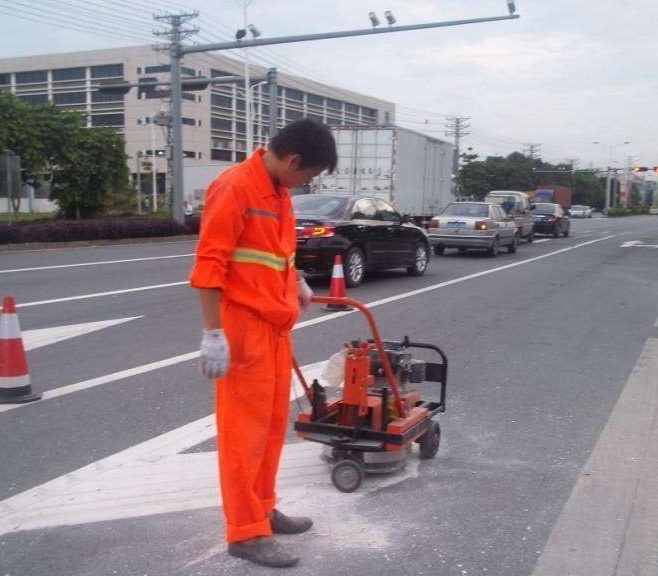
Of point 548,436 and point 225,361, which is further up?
point 225,361

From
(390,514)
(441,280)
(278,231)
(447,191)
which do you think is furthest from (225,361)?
(447,191)

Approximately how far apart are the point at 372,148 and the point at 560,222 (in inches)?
489

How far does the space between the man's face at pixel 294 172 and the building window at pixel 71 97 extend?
3443 inches

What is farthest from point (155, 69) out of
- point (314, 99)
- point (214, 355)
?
point (214, 355)

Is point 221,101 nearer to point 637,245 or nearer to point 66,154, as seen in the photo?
point 66,154

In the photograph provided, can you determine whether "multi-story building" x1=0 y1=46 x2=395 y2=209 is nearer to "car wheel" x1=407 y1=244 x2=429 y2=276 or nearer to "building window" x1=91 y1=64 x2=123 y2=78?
"building window" x1=91 y1=64 x2=123 y2=78

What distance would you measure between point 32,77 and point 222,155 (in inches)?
874

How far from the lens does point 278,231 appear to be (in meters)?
3.58

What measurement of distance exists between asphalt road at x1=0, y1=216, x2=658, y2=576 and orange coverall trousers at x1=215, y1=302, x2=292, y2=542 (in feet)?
0.91

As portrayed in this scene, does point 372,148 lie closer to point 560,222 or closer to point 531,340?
point 560,222

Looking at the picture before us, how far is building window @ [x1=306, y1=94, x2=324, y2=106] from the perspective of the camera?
3758 inches

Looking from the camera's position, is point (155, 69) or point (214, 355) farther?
point (155, 69)

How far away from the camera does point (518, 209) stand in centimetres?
2816

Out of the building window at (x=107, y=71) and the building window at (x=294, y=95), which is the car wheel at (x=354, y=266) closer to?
the building window at (x=107, y=71)
